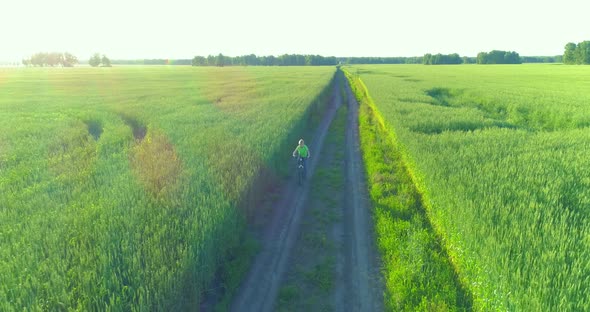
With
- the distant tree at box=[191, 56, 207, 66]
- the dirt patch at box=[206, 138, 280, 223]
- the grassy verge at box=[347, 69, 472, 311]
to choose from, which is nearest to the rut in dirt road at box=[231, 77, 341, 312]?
the dirt patch at box=[206, 138, 280, 223]

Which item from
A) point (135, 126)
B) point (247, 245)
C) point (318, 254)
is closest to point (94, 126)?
point (135, 126)

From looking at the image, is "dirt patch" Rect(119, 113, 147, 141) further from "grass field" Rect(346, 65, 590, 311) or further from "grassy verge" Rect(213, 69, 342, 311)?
"grass field" Rect(346, 65, 590, 311)

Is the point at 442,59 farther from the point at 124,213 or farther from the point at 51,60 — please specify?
the point at 51,60

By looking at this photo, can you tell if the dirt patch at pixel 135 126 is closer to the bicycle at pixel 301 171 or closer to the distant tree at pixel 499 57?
the bicycle at pixel 301 171

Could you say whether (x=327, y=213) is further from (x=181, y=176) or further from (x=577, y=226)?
(x=577, y=226)

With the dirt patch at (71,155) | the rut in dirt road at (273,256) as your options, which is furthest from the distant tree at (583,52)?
the dirt patch at (71,155)

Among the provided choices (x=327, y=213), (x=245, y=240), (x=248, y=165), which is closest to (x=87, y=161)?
(x=248, y=165)
